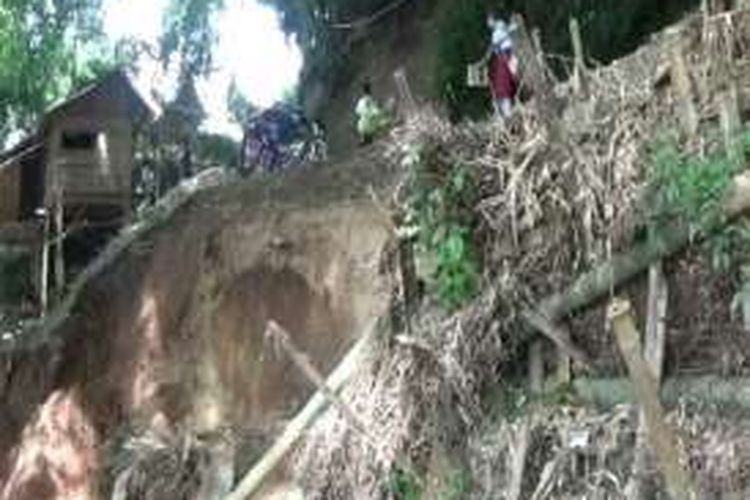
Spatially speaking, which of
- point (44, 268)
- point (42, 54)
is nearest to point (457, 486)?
point (44, 268)

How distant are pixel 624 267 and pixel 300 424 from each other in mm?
3802

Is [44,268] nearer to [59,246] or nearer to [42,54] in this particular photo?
[59,246]

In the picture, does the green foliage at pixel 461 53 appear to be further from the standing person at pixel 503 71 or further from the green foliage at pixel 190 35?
the green foliage at pixel 190 35

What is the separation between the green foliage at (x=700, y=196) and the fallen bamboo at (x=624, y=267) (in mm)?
70

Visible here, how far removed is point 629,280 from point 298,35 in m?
13.4

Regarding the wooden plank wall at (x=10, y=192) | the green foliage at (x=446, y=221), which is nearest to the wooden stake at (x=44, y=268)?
the wooden plank wall at (x=10, y=192)

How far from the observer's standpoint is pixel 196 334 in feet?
57.4

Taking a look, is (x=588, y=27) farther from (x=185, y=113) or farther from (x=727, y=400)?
(x=185, y=113)

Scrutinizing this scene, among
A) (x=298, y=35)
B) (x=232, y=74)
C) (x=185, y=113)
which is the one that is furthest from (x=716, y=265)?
(x=232, y=74)

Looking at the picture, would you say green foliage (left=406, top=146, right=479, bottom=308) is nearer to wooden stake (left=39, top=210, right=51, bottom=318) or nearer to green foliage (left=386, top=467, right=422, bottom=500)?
green foliage (left=386, top=467, right=422, bottom=500)

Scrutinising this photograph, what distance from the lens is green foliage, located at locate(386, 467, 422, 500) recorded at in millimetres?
11914

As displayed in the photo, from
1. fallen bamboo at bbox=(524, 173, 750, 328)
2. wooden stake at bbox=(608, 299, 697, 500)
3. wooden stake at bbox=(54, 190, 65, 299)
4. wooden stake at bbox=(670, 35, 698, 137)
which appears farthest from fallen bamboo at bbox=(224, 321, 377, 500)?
wooden stake at bbox=(54, 190, 65, 299)

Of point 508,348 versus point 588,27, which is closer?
point 508,348

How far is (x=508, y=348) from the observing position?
38.5 ft
